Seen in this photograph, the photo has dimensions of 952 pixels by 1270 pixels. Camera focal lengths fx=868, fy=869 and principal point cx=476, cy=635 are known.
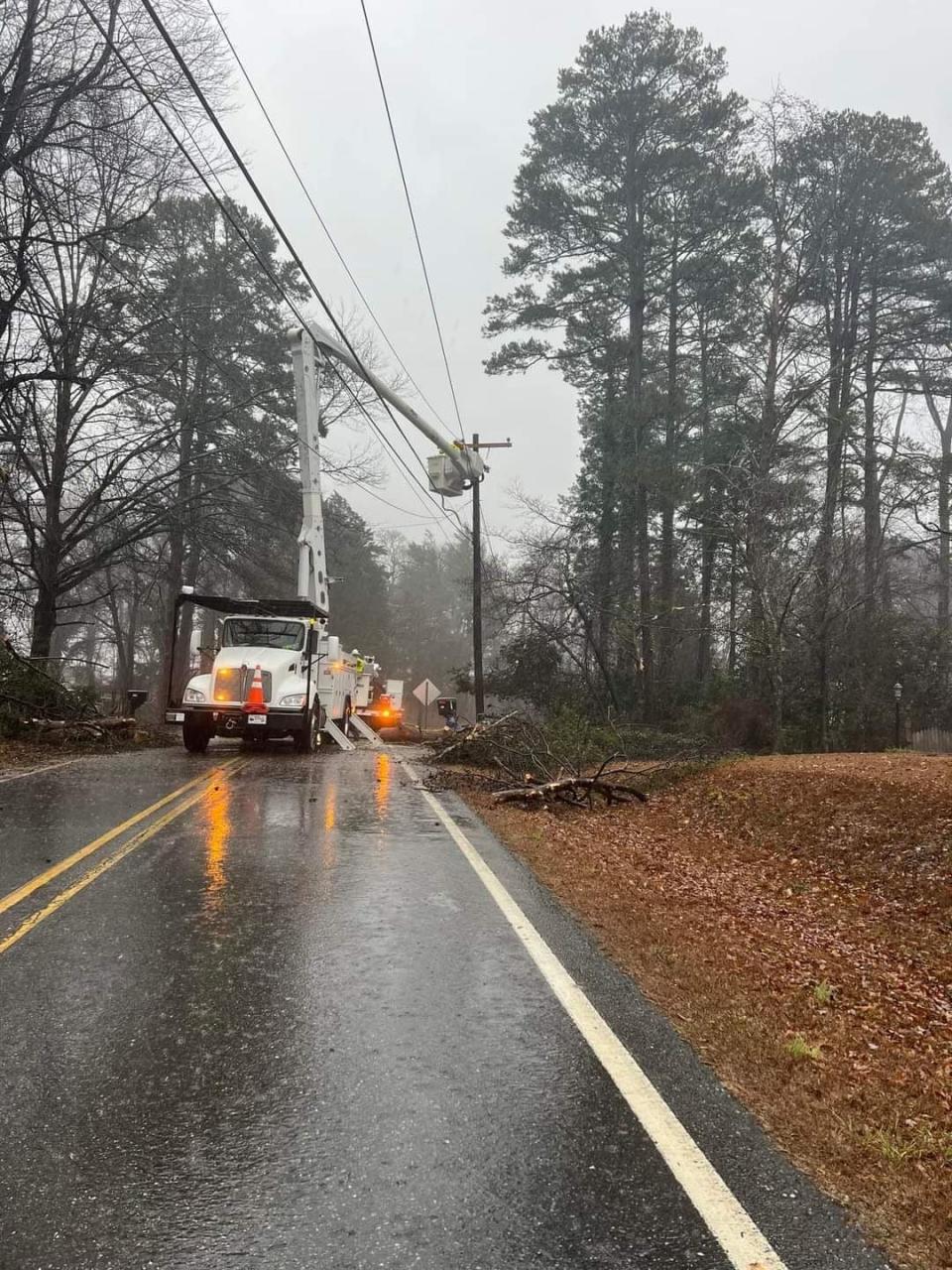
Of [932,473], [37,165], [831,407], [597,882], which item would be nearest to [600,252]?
[831,407]

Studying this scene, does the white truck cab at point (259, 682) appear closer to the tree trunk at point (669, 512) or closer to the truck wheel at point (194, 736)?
the truck wheel at point (194, 736)

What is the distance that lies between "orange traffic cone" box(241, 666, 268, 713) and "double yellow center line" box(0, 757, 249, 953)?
3.96m

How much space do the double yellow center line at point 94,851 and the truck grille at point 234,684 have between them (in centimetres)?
410

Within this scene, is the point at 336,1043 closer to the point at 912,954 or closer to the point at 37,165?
A: the point at 912,954

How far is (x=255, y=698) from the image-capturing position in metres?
16.4

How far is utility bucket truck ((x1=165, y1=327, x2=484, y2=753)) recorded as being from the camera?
16.5m

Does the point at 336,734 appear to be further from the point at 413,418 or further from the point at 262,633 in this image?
the point at 413,418

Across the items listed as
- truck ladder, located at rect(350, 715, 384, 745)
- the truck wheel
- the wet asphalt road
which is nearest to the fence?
truck ladder, located at rect(350, 715, 384, 745)

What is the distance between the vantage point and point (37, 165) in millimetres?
13727

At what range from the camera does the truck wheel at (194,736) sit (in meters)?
16.5

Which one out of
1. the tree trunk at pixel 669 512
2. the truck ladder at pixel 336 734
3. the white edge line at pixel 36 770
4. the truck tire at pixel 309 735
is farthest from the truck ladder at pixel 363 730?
the tree trunk at pixel 669 512

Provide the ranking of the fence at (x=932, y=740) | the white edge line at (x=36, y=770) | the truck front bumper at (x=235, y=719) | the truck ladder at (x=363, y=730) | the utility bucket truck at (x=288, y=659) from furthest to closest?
the fence at (x=932, y=740) → the truck ladder at (x=363, y=730) → the utility bucket truck at (x=288, y=659) → the truck front bumper at (x=235, y=719) → the white edge line at (x=36, y=770)

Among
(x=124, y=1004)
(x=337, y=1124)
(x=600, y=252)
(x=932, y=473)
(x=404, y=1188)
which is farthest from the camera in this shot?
(x=600, y=252)

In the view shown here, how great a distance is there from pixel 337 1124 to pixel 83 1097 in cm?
105
